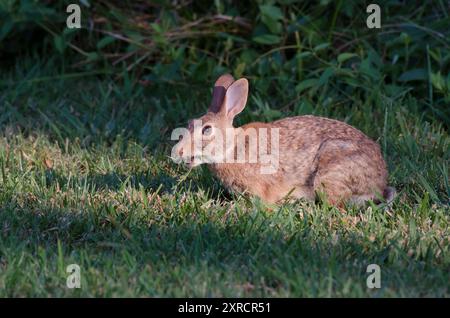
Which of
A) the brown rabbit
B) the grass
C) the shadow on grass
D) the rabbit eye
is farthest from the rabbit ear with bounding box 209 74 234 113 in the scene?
the shadow on grass

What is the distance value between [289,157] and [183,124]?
1443 mm

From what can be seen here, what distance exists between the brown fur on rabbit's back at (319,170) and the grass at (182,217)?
14cm

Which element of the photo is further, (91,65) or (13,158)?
(91,65)

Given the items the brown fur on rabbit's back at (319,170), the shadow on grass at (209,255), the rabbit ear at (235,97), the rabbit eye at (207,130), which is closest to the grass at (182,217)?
the shadow on grass at (209,255)

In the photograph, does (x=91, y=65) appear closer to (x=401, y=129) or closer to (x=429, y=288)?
(x=401, y=129)

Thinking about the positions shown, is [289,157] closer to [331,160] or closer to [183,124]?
[331,160]

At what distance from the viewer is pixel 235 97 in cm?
502

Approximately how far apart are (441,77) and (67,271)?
3.27 m

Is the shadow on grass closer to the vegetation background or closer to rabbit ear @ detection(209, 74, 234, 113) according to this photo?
the vegetation background

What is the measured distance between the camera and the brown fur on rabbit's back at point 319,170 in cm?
489

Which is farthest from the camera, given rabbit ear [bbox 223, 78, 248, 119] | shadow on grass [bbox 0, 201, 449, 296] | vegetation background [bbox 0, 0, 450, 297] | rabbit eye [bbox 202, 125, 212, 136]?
rabbit ear [bbox 223, 78, 248, 119]

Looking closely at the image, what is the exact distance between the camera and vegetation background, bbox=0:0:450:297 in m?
3.90
